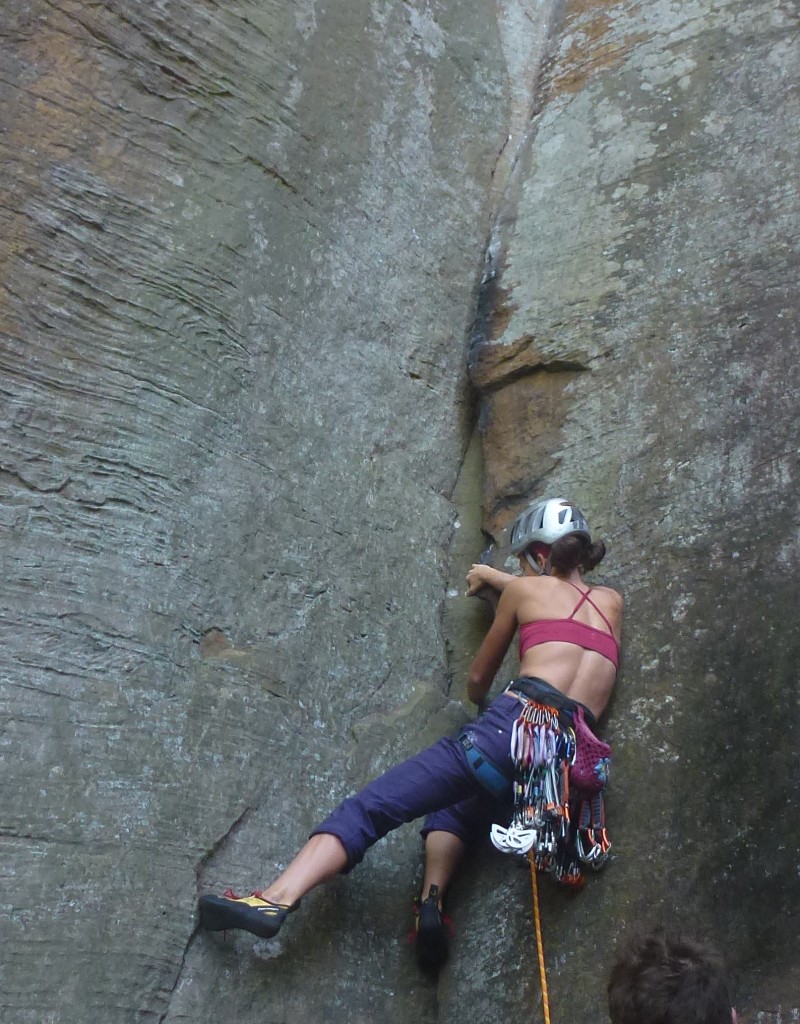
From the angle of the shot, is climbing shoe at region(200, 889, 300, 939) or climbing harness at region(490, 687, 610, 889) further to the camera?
climbing harness at region(490, 687, 610, 889)

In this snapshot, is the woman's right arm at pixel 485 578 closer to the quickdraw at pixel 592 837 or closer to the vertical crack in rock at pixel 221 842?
the quickdraw at pixel 592 837

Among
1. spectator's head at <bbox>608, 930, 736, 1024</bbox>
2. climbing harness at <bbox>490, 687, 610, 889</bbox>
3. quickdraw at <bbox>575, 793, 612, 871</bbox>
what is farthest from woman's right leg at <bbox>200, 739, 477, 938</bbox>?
spectator's head at <bbox>608, 930, 736, 1024</bbox>

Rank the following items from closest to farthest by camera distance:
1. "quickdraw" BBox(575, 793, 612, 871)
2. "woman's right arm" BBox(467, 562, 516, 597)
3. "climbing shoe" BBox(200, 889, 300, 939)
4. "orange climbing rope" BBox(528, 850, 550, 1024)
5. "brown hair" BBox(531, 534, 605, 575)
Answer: "climbing shoe" BBox(200, 889, 300, 939) → "orange climbing rope" BBox(528, 850, 550, 1024) → "quickdraw" BBox(575, 793, 612, 871) → "brown hair" BBox(531, 534, 605, 575) → "woman's right arm" BBox(467, 562, 516, 597)

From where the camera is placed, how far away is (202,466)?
400cm

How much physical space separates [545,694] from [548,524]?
674 mm

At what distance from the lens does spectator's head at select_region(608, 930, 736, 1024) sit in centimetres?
244

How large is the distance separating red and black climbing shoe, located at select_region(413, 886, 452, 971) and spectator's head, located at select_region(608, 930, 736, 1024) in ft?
4.20

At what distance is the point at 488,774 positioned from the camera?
12.0 feet

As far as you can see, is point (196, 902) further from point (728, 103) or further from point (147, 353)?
point (728, 103)

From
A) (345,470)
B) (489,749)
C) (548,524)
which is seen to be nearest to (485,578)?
(548,524)

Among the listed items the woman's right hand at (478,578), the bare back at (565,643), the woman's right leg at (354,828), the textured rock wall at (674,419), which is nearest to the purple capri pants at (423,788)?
the woman's right leg at (354,828)

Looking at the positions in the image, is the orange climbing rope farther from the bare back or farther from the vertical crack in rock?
the vertical crack in rock

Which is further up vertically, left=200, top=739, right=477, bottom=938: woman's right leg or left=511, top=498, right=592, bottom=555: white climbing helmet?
left=511, top=498, right=592, bottom=555: white climbing helmet

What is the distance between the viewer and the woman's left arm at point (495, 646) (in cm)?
404
